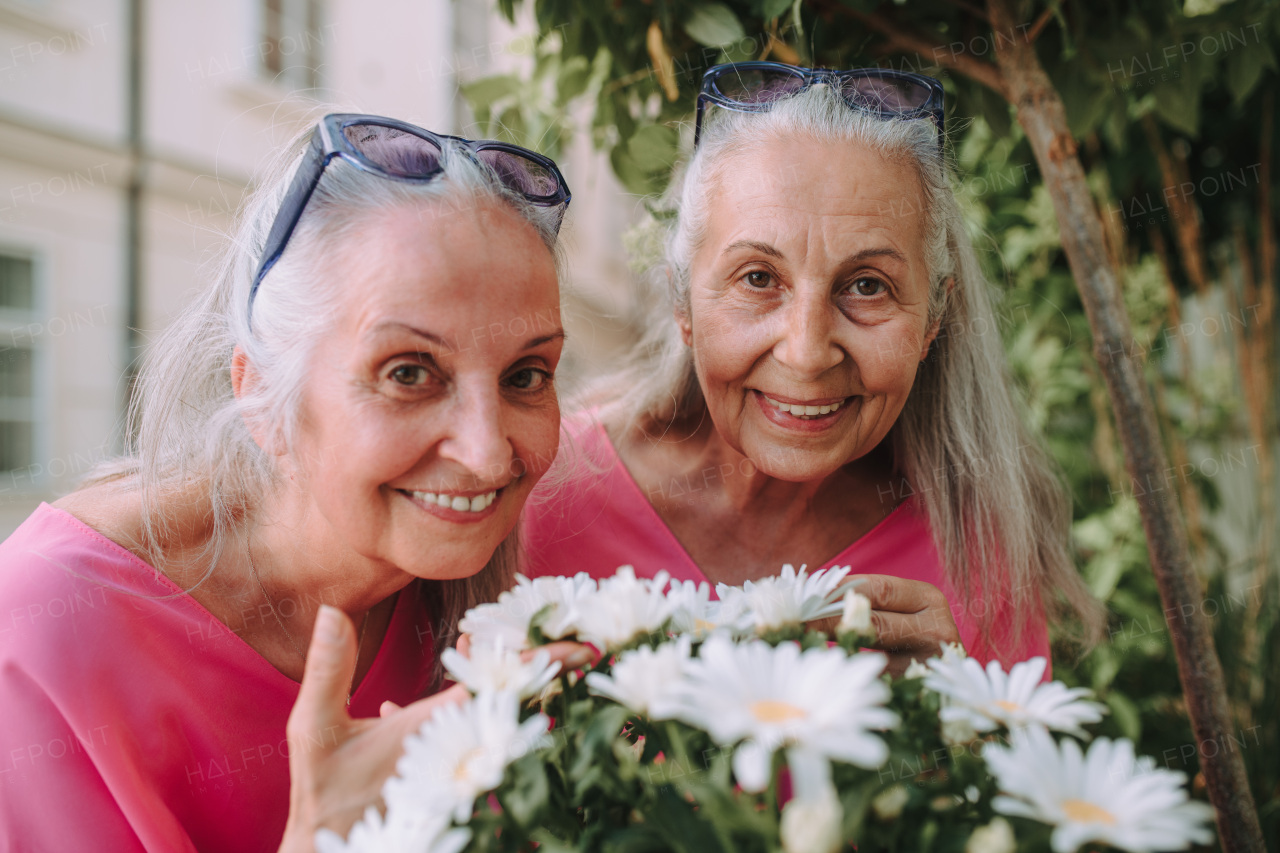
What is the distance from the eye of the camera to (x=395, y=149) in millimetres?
1282

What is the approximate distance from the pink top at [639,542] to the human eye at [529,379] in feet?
1.56

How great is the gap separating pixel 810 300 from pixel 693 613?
76 centimetres

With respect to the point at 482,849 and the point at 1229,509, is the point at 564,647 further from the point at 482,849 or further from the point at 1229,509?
the point at 1229,509

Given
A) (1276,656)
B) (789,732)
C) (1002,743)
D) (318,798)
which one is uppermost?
(789,732)

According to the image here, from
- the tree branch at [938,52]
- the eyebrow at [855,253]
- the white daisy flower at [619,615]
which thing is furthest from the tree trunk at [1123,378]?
the white daisy flower at [619,615]

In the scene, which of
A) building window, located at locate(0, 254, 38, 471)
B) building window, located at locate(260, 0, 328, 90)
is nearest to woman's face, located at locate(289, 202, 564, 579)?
building window, located at locate(0, 254, 38, 471)

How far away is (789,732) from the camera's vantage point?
0.60m

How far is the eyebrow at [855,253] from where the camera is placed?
1504mm

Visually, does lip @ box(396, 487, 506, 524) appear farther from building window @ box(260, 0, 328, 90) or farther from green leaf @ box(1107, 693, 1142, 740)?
building window @ box(260, 0, 328, 90)

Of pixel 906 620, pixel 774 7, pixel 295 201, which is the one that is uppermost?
pixel 774 7

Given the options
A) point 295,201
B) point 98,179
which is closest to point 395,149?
point 295,201

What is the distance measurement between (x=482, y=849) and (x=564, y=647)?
7.6 inches

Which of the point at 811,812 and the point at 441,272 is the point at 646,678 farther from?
the point at 441,272

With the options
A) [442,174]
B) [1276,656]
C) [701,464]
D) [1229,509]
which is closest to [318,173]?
[442,174]
